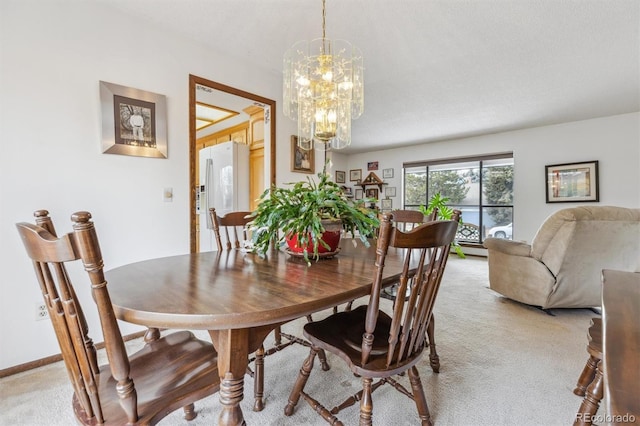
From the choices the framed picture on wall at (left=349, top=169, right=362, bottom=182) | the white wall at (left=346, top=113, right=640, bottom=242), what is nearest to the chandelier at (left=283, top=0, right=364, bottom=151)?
the white wall at (left=346, top=113, right=640, bottom=242)

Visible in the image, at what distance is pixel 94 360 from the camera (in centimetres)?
84

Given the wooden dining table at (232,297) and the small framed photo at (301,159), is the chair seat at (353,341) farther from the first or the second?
the small framed photo at (301,159)

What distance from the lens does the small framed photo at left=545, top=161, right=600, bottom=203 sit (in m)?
4.59

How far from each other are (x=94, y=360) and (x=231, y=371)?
0.39 metres

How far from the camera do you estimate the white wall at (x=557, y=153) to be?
14.3 ft

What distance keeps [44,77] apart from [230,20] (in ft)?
4.24

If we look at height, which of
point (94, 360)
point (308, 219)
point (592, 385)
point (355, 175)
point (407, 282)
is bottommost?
point (592, 385)

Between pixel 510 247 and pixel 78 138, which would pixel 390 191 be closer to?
pixel 510 247

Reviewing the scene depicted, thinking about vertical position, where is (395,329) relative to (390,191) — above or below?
below

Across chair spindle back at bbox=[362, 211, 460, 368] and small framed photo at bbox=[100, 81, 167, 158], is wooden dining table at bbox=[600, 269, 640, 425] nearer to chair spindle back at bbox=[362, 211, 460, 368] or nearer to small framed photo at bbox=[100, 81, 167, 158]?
chair spindle back at bbox=[362, 211, 460, 368]

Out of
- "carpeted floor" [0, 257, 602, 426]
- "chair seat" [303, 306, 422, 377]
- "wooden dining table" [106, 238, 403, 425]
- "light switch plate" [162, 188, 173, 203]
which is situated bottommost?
"carpeted floor" [0, 257, 602, 426]

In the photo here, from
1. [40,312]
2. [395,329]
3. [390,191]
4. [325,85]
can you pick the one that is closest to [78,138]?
[40,312]

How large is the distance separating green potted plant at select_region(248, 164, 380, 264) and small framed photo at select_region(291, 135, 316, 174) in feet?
6.34

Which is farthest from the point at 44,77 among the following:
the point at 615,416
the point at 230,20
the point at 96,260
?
the point at 615,416
